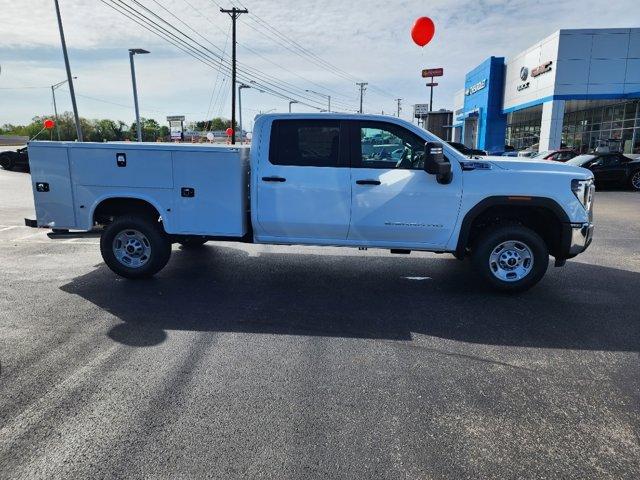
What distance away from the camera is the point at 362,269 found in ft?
22.8

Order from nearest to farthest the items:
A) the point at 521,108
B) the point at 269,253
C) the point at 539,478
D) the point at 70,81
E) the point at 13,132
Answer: the point at 539,478 < the point at 269,253 < the point at 70,81 < the point at 521,108 < the point at 13,132

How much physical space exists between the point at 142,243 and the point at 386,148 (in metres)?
3.31

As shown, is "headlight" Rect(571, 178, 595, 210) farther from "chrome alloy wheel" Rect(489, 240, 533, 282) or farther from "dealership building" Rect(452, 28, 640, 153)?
"dealership building" Rect(452, 28, 640, 153)

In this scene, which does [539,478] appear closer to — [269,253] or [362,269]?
[362,269]

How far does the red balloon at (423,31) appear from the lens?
15.6 m

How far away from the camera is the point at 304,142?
5.77 m

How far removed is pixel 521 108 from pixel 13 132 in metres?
113

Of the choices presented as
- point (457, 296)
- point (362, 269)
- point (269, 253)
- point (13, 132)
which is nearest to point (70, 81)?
point (269, 253)

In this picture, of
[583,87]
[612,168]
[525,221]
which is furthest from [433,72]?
[525,221]

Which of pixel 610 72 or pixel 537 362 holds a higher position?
pixel 610 72

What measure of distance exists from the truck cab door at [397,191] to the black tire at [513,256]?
0.49 m

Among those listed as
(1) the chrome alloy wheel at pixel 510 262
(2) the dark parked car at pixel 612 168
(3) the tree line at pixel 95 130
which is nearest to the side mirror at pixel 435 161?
(1) the chrome alloy wheel at pixel 510 262

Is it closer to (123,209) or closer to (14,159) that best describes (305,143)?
(123,209)

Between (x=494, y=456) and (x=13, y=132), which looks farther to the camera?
(x=13, y=132)
